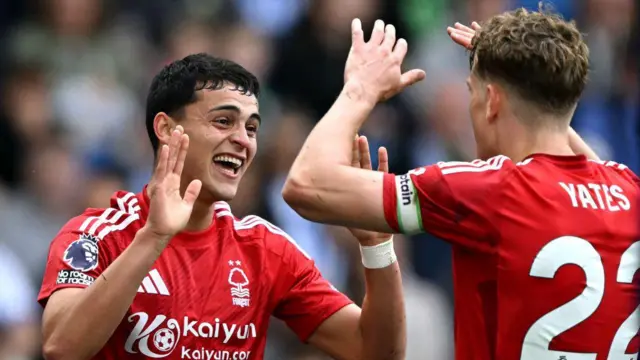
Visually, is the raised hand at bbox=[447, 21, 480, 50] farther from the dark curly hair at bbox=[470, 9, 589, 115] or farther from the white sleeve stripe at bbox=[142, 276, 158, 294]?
the white sleeve stripe at bbox=[142, 276, 158, 294]

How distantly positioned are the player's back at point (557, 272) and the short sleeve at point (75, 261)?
183 cm

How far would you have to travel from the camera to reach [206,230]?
5.61 m

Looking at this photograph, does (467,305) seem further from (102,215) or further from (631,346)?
(102,215)

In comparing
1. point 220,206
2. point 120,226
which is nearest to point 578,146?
point 220,206

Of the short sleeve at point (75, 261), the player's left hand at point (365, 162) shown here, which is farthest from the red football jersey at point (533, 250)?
the short sleeve at point (75, 261)

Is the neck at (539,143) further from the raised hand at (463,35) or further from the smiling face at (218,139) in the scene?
the smiling face at (218,139)

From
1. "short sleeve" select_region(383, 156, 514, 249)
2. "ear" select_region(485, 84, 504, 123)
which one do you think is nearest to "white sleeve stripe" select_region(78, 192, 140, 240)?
"short sleeve" select_region(383, 156, 514, 249)

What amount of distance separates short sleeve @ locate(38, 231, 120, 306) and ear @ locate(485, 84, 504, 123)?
1841mm

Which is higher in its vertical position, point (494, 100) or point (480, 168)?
point (494, 100)

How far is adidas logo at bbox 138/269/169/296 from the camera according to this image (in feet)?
17.2

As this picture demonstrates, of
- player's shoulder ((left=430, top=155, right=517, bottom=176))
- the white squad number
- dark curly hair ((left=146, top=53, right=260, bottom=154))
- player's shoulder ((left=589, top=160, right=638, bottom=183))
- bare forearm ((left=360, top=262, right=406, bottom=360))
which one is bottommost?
the white squad number

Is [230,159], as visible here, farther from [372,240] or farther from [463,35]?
[463,35]

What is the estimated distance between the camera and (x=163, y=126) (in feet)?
18.9

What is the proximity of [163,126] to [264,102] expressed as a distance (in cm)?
502
